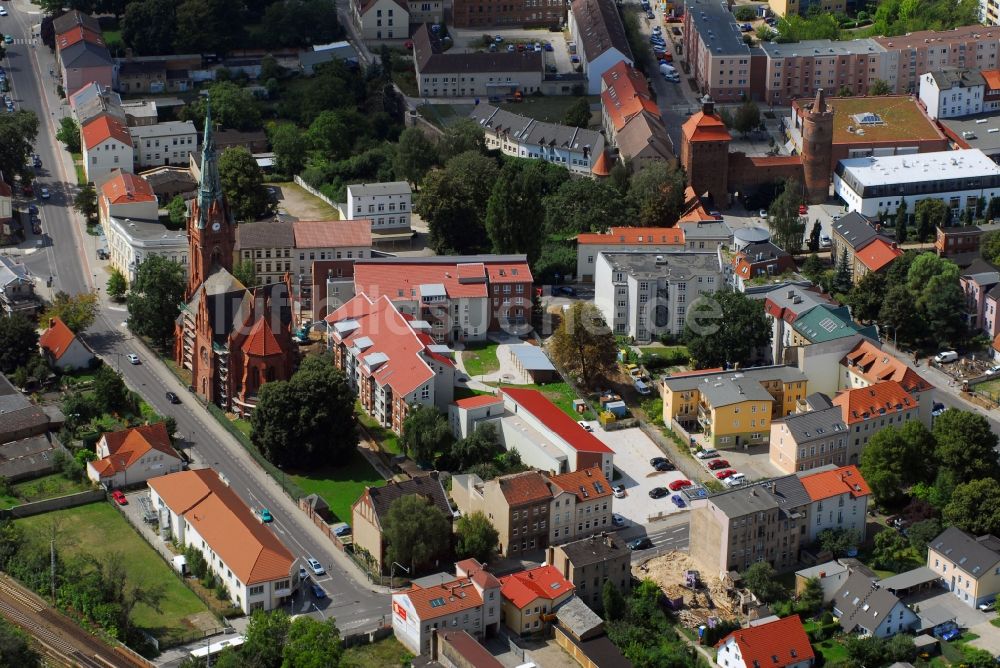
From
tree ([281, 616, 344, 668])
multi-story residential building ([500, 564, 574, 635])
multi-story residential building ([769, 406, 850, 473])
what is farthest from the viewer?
multi-story residential building ([769, 406, 850, 473])

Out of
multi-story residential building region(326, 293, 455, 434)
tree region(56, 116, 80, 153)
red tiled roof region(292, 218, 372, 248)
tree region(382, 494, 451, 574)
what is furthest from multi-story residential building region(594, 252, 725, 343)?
tree region(56, 116, 80, 153)

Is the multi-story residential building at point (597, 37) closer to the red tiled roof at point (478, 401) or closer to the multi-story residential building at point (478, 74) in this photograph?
the multi-story residential building at point (478, 74)

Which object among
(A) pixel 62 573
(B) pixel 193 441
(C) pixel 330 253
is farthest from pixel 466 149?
(A) pixel 62 573

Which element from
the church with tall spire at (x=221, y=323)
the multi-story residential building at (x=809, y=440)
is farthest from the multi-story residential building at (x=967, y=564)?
the church with tall spire at (x=221, y=323)

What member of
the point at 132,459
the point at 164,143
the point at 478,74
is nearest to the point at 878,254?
the point at 478,74

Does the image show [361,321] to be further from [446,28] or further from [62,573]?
[446,28]

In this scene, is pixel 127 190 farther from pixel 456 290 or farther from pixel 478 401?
pixel 478 401

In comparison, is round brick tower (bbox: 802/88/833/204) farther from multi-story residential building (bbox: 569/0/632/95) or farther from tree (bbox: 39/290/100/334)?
tree (bbox: 39/290/100/334)
